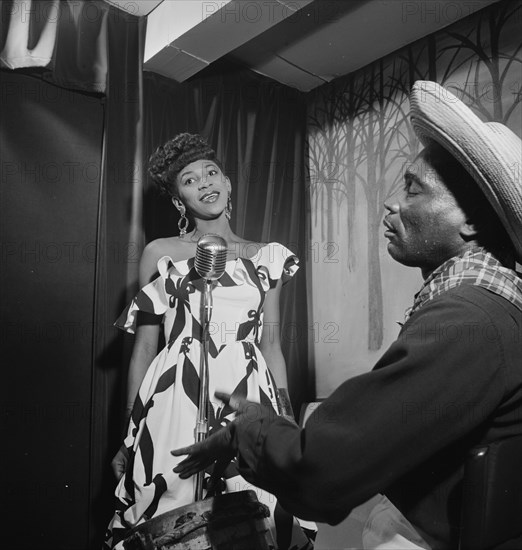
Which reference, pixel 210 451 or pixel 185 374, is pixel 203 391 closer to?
pixel 185 374

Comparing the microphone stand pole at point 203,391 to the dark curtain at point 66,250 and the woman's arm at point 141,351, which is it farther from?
the dark curtain at point 66,250

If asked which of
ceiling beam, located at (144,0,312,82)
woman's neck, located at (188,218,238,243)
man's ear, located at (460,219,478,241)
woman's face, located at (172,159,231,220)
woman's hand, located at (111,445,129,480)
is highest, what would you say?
ceiling beam, located at (144,0,312,82)

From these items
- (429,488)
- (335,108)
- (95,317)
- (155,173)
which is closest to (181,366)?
(95,317)

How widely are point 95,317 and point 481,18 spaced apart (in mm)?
2335

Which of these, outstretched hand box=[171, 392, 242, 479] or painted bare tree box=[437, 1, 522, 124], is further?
painted bare tree box=[437, 1, 522, 124]

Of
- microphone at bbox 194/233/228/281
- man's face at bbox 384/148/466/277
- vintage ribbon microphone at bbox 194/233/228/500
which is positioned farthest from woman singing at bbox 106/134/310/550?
man's face at bbox 384/148/466/277

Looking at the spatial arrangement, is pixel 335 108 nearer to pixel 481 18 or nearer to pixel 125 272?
pixel 481 18

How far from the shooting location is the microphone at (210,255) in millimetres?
1928

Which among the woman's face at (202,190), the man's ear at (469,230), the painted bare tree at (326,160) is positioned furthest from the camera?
the painted bare tree at (326,160)

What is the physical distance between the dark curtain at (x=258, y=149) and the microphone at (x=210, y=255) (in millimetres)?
1135

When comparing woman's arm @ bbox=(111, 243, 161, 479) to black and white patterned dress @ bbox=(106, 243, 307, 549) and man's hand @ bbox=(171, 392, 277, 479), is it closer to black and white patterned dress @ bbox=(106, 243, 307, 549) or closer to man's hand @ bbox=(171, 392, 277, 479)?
black and white patterned dress @ bbox=(106, 243, 307, 549)

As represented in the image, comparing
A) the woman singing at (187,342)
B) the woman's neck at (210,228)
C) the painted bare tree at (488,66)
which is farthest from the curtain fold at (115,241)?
the painted bare tree at (488,66)

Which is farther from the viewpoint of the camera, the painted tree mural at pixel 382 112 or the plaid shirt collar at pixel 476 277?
the painted tree mural at pixel 382 112

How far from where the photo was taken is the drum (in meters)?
1.20
